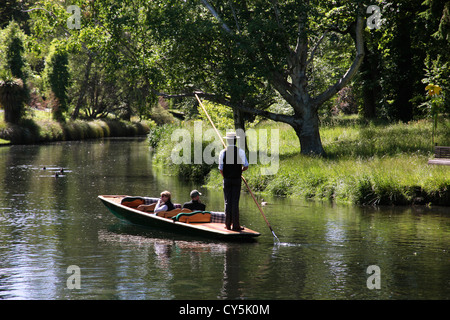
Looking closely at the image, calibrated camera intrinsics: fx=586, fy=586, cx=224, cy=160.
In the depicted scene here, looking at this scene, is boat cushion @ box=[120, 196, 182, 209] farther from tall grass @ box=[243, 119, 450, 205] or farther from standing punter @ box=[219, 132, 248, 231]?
tall grass @ box=[243, 119, 450, 205]

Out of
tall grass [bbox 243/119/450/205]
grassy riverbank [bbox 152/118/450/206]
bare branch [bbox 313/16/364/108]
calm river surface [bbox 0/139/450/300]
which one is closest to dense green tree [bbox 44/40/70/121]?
grassy riverbank [bbox 152/118/450/206]

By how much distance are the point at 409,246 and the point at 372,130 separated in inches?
589

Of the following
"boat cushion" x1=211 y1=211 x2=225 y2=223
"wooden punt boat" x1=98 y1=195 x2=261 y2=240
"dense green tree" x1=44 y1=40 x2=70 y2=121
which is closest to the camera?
"wooden punt boat" x1=98 y1=195 x2=261 y2=240

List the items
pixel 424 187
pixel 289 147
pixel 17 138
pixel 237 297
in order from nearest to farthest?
pixel 237 297 < pixel 424 187 < pixel 289 147 < pixel 17 138

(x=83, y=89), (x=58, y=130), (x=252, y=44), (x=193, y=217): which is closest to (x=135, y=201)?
(x=193, y=217)

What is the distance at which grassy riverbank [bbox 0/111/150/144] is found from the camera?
45.2 meters

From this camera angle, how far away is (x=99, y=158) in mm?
35812

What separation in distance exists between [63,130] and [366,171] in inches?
1507

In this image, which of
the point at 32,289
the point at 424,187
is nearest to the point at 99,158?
the point at 424,187

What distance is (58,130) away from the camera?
169 ft

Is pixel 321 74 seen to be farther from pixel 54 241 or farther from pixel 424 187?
pixel 54 241

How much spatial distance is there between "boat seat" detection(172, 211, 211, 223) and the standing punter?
0.81 metres

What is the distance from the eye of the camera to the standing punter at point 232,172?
13094 millimetres

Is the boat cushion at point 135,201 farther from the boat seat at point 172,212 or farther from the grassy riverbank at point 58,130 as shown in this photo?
the grassy riverbank at point 58,130
